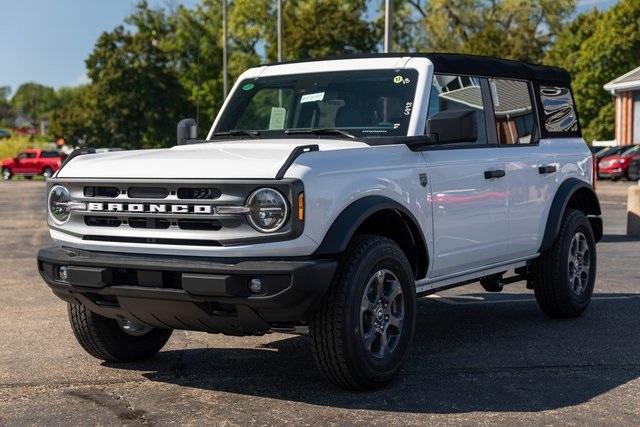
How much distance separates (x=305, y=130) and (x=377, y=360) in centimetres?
175

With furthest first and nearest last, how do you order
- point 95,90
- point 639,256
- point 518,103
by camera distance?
1. point 95,90
2. point 639,256
3. point 518,103

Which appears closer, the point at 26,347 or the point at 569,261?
the point at 26,347

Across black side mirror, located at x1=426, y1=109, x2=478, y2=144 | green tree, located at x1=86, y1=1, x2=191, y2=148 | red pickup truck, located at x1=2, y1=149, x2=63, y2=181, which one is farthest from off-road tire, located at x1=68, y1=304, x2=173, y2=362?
green tree, located at x1=86, y1=1, x2=191, y2=148

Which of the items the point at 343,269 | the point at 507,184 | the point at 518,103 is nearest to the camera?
the point at 343,269

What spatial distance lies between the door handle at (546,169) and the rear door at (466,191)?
62cm

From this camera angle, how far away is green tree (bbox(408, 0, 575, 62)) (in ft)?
216

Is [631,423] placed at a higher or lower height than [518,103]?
lower

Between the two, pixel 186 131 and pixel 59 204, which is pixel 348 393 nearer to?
pixel 59 204

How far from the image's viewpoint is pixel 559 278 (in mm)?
7609

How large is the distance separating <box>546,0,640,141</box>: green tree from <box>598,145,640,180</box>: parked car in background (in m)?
20.1

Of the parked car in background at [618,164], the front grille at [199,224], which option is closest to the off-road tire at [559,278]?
the front grille at [199,224]

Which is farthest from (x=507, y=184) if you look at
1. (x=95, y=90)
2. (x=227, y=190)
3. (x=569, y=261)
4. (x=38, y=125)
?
(x=38, y=125)

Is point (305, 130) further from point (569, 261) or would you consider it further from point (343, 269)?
point (569, 261)

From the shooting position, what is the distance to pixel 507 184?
22.5 ft
